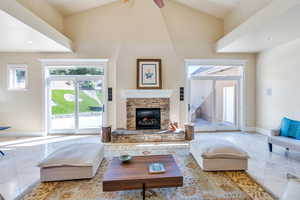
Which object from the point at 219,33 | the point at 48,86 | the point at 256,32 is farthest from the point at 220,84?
the point at 48,86

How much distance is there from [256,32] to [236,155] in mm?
3032

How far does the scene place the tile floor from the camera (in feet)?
8.68

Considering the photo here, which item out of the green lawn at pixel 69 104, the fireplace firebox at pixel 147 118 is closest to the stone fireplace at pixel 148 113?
the fireplace firebox at pixel 147 118

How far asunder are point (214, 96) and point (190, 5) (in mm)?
3345

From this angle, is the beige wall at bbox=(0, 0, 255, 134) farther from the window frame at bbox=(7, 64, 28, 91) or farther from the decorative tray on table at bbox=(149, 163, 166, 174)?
the decorative tray on table at bbox=(149, 163, 166, 174)

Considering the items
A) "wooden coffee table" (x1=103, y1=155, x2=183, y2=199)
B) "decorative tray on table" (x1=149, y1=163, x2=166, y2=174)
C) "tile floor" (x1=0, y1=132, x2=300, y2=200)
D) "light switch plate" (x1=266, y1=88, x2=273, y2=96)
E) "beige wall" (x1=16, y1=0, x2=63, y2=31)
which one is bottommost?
"tile floor" (x1=0, y1=132, x2=300, y2=200)

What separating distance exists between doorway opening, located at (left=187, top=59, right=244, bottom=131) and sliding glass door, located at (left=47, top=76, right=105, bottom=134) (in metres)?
3.32

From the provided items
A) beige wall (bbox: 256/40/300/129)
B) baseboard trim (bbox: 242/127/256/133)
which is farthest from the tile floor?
beige wall (bbox: 256/40/300/129)

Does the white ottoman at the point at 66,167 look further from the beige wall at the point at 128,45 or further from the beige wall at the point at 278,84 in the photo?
the beige wall at the point at 278,84

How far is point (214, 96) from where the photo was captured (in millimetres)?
6418

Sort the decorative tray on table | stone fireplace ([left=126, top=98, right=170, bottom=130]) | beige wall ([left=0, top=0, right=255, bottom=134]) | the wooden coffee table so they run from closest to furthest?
the wooden coffee table → the decorative tray on table → beige wall ([left=0, top=0, right=255, bottom=134]) → stone fireplace ([left=126, top=98, right=170, bottom=130])

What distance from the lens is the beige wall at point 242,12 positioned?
418cm

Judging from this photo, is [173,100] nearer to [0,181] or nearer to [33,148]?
[33,148]

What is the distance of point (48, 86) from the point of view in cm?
595
